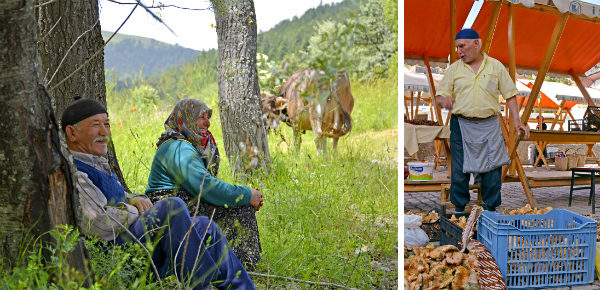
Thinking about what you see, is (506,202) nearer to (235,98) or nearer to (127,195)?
(235,98)

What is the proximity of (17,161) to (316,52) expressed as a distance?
110 cm

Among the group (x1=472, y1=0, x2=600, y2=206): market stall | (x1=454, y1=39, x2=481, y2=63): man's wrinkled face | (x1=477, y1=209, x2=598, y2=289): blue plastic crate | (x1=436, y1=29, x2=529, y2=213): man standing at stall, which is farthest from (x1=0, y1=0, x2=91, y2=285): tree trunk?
(x1=472, y1=0, x2=600, y2=206): market stall

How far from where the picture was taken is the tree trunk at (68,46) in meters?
2.90

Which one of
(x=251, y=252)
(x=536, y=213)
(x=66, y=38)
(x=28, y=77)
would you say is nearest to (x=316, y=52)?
(x=28, y=77)

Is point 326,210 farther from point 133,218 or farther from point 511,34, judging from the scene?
point 511,34

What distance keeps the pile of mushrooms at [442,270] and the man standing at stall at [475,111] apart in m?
1.32

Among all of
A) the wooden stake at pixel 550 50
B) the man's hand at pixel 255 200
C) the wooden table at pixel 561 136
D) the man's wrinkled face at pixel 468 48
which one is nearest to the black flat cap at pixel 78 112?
the man's hand at pixel 255 200

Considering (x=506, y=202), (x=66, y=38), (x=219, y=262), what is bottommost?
(x=506, y=202)

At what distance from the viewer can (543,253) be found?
112 inches

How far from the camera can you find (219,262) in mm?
2020

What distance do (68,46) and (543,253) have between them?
3.57 m

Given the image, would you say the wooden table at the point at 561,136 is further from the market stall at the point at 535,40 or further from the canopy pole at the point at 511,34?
the canopy pole at the point at 511,34

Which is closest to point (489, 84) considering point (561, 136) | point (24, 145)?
point (561, 136)

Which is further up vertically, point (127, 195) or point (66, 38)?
point (66, 38)
